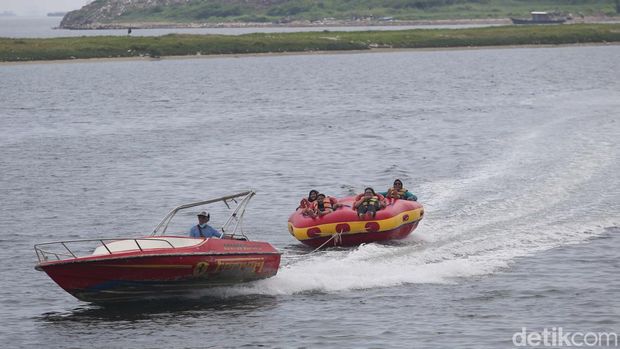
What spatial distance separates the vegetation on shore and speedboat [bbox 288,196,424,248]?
273ft

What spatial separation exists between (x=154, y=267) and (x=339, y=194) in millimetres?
16498

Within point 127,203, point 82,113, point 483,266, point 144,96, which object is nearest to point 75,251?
point 127,203

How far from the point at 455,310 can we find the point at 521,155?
24719 mm

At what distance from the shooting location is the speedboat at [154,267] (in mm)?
23562

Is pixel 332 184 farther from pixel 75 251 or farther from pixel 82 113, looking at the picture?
pixel 82 113

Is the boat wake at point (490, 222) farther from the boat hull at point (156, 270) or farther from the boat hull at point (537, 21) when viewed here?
the boat hull at point (537, 21)

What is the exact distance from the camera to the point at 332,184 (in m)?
42.1

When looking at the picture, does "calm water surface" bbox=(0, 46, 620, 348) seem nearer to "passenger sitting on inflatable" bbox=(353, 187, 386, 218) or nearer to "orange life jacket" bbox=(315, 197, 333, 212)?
"passenger sitting on inflatable" bbox=(353, 187, 386, 218)

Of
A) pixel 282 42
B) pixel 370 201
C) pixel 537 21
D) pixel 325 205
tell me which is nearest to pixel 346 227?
pixel 325 205

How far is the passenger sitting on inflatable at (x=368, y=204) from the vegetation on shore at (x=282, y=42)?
83075 millimetres

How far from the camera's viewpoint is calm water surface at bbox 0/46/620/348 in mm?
23344

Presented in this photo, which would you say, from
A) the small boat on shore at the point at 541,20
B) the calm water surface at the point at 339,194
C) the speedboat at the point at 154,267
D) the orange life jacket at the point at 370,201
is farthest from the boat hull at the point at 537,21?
the speedboat at the point at 154,267

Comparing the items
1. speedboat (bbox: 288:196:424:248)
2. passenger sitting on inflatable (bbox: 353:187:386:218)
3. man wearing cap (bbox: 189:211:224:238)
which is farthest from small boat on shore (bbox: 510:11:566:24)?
man wearing cap (bbox: 189:211:224:238)

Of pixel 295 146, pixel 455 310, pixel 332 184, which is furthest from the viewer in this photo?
pixel 295 146
